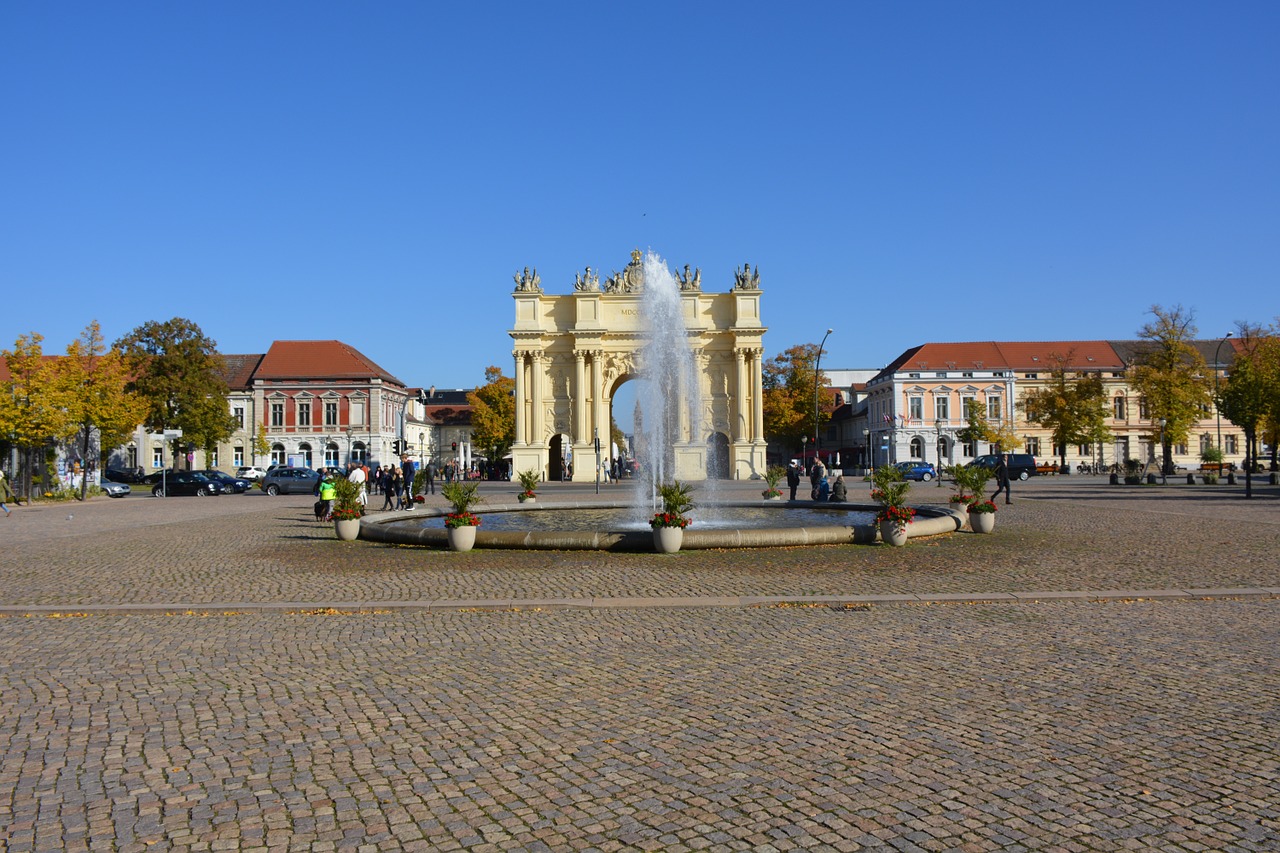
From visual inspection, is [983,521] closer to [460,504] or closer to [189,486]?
[460,504]

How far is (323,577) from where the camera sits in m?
14.5

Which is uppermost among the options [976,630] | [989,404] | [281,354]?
[281,354]

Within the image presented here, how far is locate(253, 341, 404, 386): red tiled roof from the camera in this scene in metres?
90.4

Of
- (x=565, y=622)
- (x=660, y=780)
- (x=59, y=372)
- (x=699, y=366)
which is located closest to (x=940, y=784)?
(x=660, y=780)

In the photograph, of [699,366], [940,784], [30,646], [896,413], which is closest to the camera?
[940,784]

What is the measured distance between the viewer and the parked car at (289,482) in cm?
5378

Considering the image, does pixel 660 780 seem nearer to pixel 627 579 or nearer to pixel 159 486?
pixel 627 579

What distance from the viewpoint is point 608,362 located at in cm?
7819

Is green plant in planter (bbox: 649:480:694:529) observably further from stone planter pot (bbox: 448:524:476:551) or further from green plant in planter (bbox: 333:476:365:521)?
green plant in planter (bbox: 333:476:365:521)

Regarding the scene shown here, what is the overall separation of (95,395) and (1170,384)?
58455 millimetres

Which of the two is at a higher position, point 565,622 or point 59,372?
point 59,372

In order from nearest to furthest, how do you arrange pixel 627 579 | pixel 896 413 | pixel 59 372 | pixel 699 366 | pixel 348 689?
pixel 348 689
pixel 627 579
pixel 59 372
pixel 699 366
pixel 896 413

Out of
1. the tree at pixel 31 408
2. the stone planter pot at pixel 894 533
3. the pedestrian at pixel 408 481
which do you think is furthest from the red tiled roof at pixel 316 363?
the stone planter pot at pixel 894 533

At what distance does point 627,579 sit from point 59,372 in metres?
43.7
